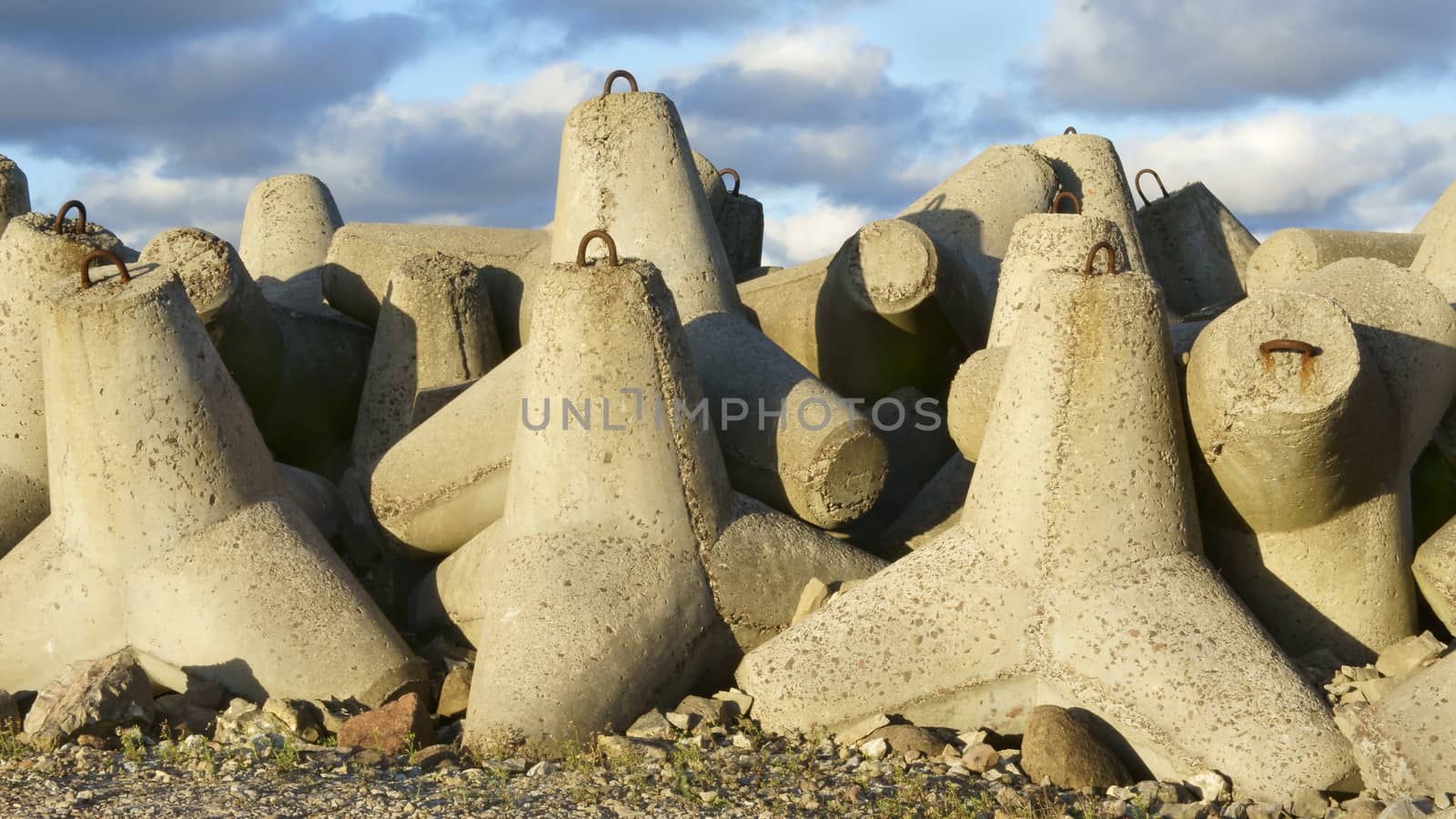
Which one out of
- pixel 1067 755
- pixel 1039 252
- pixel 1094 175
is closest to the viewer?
pixel 1067 755

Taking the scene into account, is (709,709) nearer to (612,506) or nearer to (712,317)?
(612,506)

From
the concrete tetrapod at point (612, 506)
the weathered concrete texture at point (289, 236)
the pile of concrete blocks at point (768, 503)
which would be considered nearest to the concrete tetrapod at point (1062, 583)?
the pile of concrete blocks at point (768, 503)

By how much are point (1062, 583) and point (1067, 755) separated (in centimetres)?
60

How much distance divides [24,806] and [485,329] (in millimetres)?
3247

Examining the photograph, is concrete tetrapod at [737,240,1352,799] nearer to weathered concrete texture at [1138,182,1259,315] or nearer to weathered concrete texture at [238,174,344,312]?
weathered concrete texture at [1138,182,1259,315]

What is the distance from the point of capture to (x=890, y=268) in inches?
245

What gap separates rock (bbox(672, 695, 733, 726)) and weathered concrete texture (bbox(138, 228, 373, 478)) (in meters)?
2.69

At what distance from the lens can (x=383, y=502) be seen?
5629 millimetres

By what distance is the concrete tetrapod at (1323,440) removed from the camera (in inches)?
172

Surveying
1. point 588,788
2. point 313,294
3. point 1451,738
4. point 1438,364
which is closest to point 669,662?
point 588,788

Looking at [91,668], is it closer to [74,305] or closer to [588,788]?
[74,305]

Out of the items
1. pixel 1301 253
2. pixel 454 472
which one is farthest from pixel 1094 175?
pixel 454 472

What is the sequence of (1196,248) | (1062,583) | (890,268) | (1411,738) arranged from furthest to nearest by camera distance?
(1196,248) → (890,268) → (1062,583) → (1411,738)

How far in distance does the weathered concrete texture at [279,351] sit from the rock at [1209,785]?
4.15 m
